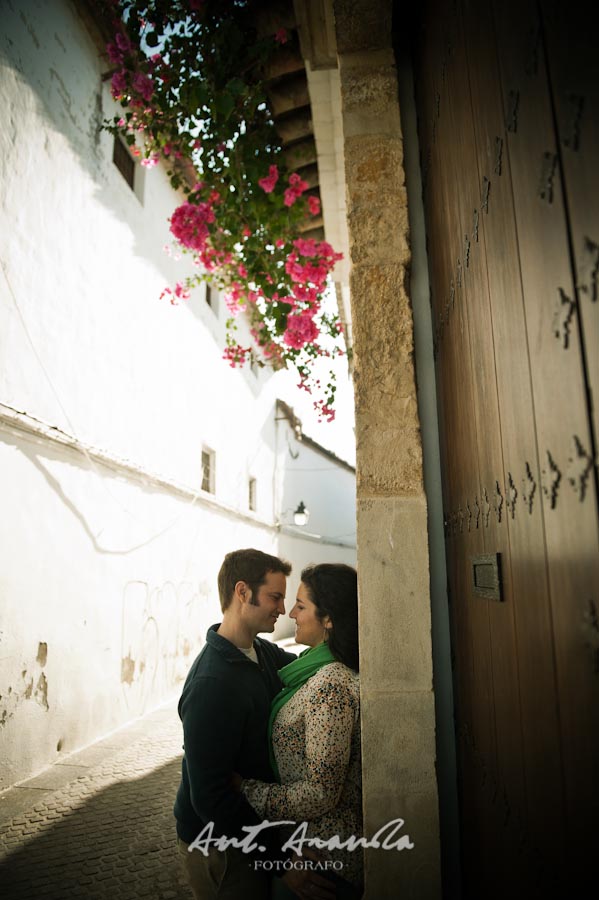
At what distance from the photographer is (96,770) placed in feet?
14.7

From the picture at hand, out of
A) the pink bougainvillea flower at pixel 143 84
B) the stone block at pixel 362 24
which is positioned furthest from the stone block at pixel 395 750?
the pink bougainvillea flower at pixel 143 84

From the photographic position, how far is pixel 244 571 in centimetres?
216

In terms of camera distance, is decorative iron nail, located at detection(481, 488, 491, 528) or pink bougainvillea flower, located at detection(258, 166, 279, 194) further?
pink bougainvillea flower, located at detection(258, 166, 279, 194)

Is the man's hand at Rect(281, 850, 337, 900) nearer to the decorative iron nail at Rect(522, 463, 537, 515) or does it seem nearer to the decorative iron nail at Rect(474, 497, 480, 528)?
the decorative iron nail at Rect(474, 497, 480, 528)

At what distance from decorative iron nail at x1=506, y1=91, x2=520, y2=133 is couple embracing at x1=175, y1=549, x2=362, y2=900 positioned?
1.45m

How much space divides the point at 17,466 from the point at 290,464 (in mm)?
12096

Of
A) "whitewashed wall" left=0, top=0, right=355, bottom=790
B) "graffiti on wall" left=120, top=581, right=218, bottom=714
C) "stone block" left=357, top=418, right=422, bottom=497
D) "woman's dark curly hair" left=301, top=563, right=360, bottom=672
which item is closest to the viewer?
"stone block" left=357, top=418, right=422, bottom=497

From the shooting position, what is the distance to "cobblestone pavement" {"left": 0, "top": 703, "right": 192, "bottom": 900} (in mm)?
2936

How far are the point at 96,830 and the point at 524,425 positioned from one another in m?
4.01

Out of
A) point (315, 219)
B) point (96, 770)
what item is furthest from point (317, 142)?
point (96, 770)

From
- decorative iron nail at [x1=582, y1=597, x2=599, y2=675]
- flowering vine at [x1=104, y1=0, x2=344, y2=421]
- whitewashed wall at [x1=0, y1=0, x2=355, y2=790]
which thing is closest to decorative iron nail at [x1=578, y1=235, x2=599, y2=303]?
decorative iron nail at [x1=582, y1=597, x2=599, y2=675]

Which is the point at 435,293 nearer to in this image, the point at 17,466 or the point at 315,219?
the point at 315,219

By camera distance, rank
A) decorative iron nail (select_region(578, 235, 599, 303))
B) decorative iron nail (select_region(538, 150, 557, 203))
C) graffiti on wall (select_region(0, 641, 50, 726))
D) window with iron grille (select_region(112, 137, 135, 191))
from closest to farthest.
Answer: decorative iron nail (select_region(578, 235, 599, 303)), decorative iron nail (select_region(538, 150, 557, 203)), graffiti on wall (select_region(0, 641, 50, 726)), window with iron grille (select_region(112, 137, 135, 191))

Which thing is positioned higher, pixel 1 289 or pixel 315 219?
pixel 315 219
